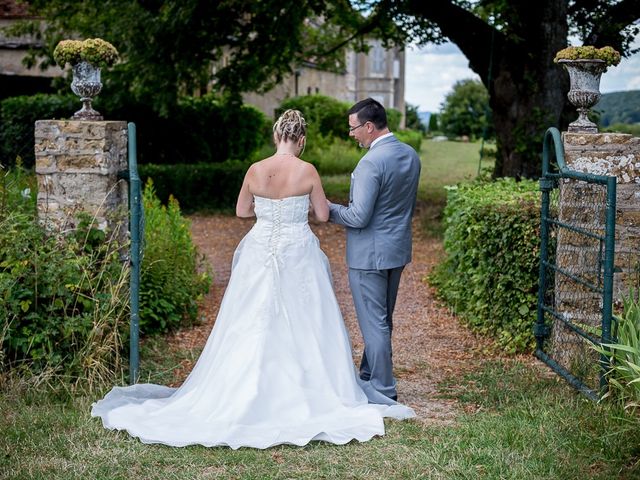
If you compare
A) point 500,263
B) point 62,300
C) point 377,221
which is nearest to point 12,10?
point 62,300

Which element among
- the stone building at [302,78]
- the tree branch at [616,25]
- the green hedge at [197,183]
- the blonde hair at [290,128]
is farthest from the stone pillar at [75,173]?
the stone building at [302,78]

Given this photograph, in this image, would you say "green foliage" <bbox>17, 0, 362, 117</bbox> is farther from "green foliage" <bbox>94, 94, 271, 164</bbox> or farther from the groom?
the groom

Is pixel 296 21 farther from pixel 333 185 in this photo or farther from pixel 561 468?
pixel 561 468

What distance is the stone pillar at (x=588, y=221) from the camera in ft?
21.8

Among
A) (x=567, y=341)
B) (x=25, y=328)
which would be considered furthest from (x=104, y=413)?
(x=567, y=341)

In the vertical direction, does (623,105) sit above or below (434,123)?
above

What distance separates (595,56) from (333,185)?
43.4 ft

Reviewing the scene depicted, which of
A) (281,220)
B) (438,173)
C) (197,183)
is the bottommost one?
(438,173)

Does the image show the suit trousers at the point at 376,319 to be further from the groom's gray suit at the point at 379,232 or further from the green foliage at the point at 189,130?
the green foliage at the point at 189,130

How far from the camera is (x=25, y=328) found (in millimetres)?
6395

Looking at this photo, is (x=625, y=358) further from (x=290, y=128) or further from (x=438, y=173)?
(x=438, y=173)

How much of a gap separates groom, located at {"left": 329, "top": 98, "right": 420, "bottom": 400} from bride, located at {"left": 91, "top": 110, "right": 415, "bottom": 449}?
0.18m

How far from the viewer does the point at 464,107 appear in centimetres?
4847

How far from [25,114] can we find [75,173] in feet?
37.8
